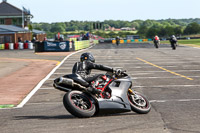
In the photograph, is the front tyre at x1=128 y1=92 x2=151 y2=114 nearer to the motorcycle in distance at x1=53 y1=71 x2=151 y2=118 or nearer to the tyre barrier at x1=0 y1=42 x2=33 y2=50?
the motorcycle in distance at x1=53 y1=71 x2=151 y2=118

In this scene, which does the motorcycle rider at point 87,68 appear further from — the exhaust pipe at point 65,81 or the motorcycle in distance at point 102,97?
the exhaust pipe at point 65,81

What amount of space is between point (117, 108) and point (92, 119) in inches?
26.5

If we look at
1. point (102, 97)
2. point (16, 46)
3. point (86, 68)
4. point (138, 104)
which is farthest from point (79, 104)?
point (16, 46)

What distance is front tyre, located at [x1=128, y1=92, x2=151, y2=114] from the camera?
9.08 metres

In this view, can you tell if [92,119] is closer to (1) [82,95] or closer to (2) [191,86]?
(1) [82,95]

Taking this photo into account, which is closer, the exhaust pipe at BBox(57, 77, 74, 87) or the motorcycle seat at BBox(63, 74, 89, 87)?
the exhaust pipe at BBox(57, 77, 74, 87)

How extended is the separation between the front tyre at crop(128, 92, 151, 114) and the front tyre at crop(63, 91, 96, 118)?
102 cm

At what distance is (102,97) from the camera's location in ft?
29.5

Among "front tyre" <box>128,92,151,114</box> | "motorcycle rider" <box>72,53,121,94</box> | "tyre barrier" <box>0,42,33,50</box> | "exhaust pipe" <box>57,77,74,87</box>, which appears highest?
"motorcycle rider" <box>72,53,121,94</box>

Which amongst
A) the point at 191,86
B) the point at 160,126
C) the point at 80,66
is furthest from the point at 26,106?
the point at 191,86

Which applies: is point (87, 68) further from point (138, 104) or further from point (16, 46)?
point (16, 46)

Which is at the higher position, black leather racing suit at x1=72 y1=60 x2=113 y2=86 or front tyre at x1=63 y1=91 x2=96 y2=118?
black leather racing suit at x1=72 y1=60 x2=113 y2=86

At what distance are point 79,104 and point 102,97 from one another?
2.16 feet

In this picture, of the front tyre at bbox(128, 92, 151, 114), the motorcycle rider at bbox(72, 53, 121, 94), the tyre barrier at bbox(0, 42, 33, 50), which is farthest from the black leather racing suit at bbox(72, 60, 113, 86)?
the tyre barrier at bbox(0, 42, 33, 50)
